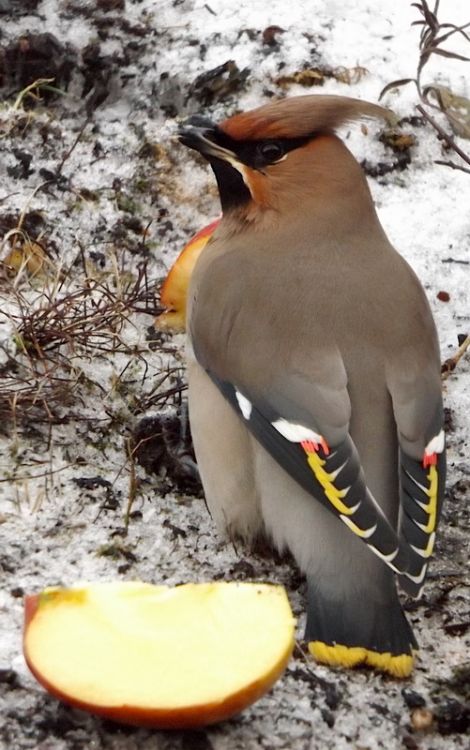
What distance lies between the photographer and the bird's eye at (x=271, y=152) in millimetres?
3816

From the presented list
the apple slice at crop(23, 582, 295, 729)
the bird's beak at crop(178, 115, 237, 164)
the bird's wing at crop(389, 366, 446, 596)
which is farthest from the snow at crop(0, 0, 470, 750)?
the bird's beak at crop(178, 115, 237, 164)

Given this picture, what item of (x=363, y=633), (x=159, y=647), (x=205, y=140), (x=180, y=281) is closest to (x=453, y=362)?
(x=180, y=281)

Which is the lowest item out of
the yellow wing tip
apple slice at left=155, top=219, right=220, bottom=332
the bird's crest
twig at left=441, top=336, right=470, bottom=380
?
the yellow wing tip

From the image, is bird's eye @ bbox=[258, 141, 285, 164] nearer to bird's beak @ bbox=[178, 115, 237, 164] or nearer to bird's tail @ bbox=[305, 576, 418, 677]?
bird's beak @ bbox=[178, 115, 237, 164]

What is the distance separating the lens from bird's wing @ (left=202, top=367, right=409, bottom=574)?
10.0 feet

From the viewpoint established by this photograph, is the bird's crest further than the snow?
Yes

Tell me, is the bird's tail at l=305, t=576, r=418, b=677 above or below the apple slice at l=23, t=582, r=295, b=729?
below

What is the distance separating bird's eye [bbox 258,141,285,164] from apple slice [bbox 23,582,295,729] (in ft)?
4.99

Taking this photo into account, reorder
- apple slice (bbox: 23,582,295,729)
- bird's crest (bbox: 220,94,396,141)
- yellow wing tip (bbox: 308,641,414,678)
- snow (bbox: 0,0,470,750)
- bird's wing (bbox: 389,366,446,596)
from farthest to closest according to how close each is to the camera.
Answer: bird's crest (bbox: 220,94,396,141) → bird's wing (bbox: 389,366,446,596) → yellow wing tip (bbox: 308,641,414,678) → snow (bbox: 0,0,470,750) → apple slice (bbox: 23,582,295,729)

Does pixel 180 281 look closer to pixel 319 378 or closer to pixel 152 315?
pixel 152 315

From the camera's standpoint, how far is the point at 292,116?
376 cm

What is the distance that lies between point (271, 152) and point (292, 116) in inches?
5.1

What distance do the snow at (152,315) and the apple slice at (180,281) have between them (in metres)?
0.10

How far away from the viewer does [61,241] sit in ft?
14.9
